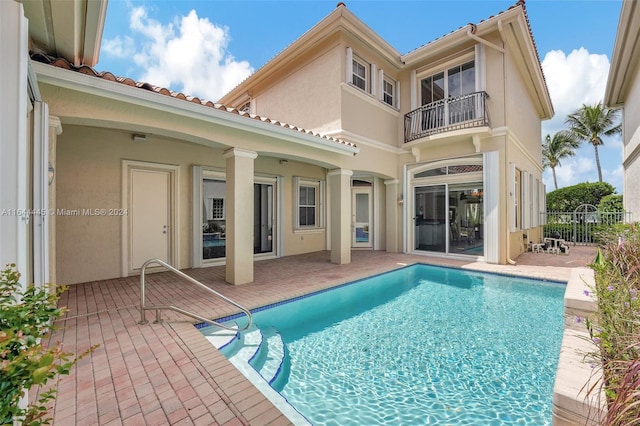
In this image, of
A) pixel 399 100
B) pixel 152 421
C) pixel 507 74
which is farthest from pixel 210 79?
pixel 152 421

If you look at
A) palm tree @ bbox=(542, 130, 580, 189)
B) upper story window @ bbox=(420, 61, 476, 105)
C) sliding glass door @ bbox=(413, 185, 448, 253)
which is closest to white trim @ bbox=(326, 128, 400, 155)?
upper story window @ bbox=(420, 61, 476, 105)

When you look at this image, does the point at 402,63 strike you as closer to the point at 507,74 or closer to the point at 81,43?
the point at 507,74

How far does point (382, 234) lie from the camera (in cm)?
1344

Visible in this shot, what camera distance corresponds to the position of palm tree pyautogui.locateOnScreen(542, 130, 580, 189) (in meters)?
30.3

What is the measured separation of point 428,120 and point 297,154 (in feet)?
20.7

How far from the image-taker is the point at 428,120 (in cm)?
1142

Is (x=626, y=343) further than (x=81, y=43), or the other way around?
(x=81, y=43)

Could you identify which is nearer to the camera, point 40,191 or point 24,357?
point 24,357

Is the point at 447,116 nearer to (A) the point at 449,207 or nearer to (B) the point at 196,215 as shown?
(A) the point at 449,207

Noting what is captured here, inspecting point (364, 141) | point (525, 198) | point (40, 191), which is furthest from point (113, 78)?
point (525, 198)

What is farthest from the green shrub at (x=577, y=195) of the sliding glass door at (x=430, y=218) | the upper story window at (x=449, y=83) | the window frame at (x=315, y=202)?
the window frame at (x=315, y=202)

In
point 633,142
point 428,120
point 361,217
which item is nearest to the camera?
point 633,142

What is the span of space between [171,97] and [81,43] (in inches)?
73.9

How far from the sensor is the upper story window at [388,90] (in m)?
12.1
